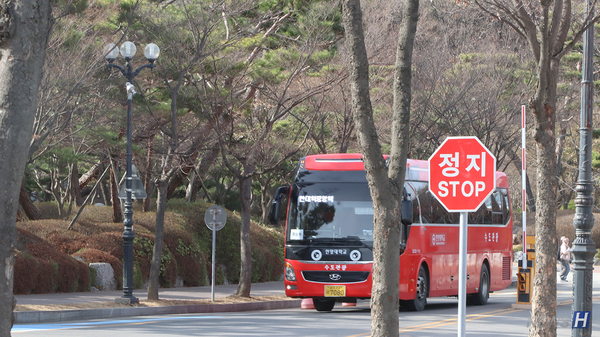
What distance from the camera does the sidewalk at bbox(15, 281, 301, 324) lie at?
47.4 ft

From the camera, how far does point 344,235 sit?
16062 mm

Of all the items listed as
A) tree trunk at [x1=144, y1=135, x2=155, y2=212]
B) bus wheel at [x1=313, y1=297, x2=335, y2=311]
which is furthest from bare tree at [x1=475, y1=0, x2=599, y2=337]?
tree trunk at [x1=144, y1=135, x2=155, y2=212]

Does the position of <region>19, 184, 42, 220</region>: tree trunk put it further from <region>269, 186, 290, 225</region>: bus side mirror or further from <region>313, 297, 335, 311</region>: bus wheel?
<region>313, 297, 335, 311</region>: bus wheel

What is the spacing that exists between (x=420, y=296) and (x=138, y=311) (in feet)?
21.4

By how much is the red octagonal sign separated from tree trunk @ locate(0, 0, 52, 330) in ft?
12.6

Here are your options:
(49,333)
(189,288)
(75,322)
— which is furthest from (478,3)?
(189,288)

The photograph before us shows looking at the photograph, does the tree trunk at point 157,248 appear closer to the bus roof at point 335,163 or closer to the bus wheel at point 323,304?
the bus roof at point 335,163

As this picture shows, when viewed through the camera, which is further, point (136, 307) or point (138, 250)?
point (138, 250)

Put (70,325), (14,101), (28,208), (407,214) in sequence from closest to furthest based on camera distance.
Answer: (14,101) < (70,325) < (407,214) < (28,208)

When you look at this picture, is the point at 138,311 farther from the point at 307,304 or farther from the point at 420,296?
the point at 420,296

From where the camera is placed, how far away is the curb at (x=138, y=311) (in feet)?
46.4

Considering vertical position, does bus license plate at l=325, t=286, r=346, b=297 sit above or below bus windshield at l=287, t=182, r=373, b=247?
below

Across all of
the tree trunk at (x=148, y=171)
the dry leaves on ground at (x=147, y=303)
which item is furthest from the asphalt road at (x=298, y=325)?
the tree trunk at (x=148, y=171)

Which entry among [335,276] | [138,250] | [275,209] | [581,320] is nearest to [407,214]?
[335,276]
